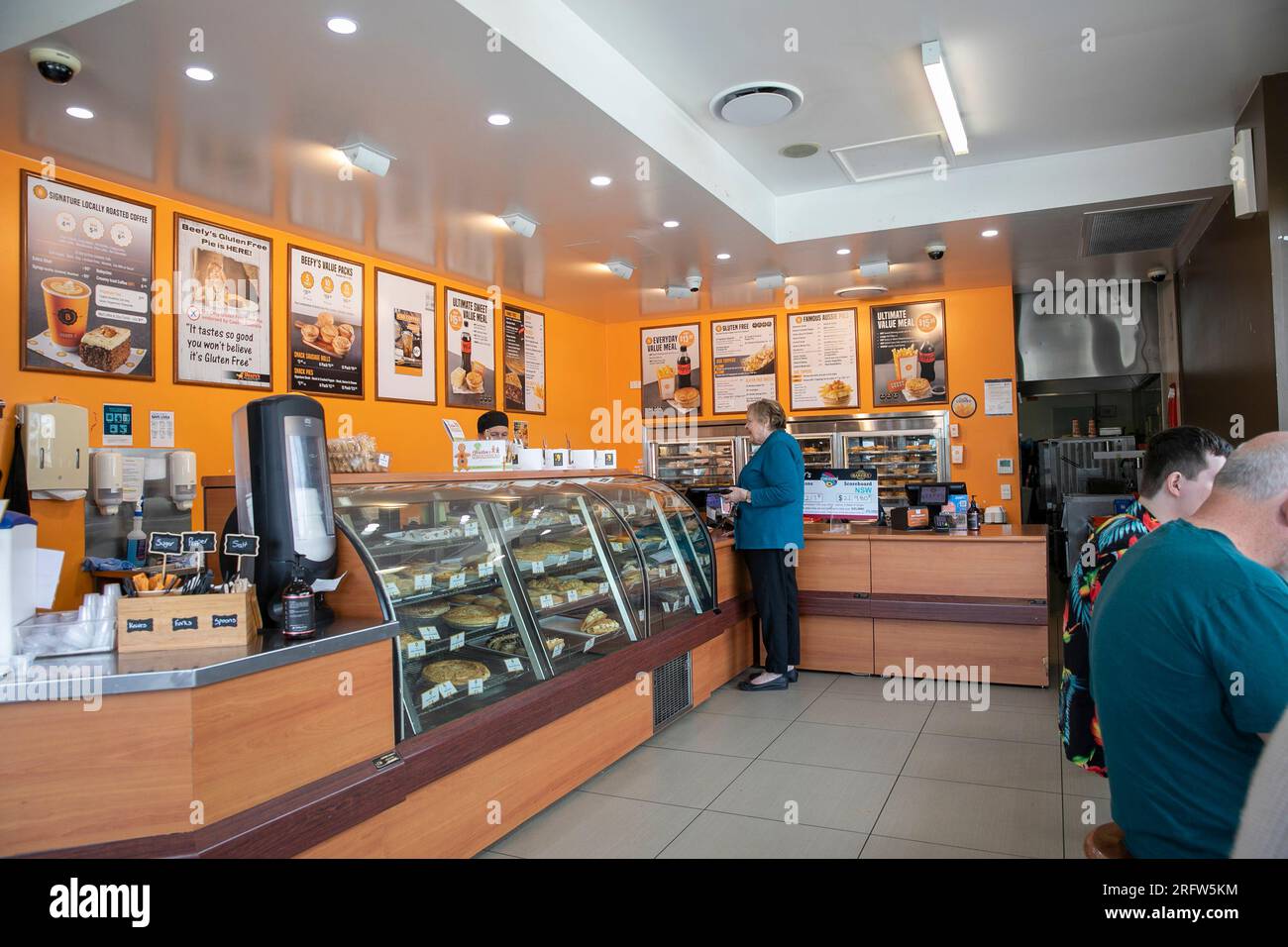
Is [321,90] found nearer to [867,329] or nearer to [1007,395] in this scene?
[867,329]

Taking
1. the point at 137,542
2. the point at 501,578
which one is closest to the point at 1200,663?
the point at 501,578

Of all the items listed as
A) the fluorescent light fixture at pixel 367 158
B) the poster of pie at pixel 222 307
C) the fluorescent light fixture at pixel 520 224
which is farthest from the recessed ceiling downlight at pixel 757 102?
the poster of pie at pixel 222 307

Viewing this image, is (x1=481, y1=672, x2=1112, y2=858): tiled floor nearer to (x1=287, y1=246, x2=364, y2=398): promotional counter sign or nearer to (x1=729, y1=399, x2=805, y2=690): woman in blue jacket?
(x1=729, y1=399, x2=805, y2=690): woman in blue jacket

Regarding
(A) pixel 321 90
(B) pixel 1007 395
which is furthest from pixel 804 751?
(B) pixel 1007 395

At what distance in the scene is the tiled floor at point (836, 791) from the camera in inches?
119

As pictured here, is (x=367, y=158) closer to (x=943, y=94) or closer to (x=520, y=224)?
(x=520, y=224)

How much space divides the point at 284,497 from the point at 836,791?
254cm

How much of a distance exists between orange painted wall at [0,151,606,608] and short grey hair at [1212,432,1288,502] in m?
4.81

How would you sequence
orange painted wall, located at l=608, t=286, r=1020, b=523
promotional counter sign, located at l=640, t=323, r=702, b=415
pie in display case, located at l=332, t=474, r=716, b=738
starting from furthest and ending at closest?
promotional counter sign, located at l=640, t=323, r=702, b=415, orange painted wall, located at l=608, t=286, r=1020, b=523, pie in display case, located at l=332, t=474, r=716, b=738

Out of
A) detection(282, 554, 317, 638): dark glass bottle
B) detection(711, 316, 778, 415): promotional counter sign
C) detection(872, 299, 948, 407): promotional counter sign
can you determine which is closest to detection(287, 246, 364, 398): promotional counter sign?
detection(282, 554, 317, 638): dark glass bottle

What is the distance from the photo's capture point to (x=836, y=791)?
3504 millimetres

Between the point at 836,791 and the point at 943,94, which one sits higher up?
the point at 943,94

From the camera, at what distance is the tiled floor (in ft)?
9.95
